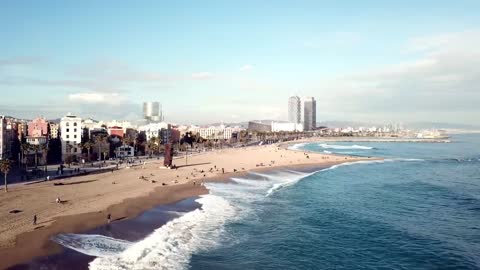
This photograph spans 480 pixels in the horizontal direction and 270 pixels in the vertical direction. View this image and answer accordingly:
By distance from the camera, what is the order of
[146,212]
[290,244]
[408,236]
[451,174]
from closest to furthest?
[290,244], [408,236], [146,212], [451,174]

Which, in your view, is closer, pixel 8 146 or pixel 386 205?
pixel 386 205

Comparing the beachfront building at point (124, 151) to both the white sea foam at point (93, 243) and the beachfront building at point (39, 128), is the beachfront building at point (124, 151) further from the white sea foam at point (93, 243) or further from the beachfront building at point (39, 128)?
the white sea foam at point (93, 243)

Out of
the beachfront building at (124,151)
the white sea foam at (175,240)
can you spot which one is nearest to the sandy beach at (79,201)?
the white sea foam at (175,240)

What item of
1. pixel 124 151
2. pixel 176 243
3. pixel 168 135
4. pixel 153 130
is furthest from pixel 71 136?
pixel 176 243

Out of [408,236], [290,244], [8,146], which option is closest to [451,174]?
[408,236]

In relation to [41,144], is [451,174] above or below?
below

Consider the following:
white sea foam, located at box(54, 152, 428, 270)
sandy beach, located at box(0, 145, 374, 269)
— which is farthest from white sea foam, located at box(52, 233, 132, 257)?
sandy beach, located at box(0, 145, 374, 269)

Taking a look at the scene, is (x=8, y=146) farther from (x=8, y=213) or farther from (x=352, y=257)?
(x=352, y=257)
